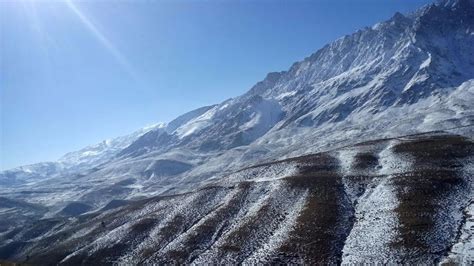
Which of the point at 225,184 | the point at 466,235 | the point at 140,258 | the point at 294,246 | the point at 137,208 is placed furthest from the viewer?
the point at 137,208

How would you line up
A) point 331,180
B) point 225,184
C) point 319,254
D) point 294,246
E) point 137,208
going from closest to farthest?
point 319,254 < point 294,246 < point 331,180 < point 225,184 < point 137,208

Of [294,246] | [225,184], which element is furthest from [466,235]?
[225,184]

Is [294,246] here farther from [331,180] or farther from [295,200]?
[331,180]

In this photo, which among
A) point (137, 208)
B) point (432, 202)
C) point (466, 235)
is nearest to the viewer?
point (466, 235)

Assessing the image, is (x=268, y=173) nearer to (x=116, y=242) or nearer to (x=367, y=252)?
(x=116, y=242)

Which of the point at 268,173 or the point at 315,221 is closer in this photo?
the point at 315,221

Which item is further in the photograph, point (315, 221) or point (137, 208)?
point (137, 208)

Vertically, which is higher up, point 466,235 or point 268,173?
point 268,173

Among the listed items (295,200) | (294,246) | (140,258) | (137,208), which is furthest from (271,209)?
(137,208)

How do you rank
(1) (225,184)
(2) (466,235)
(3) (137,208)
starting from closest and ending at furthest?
(2) (466,235) → (1) (225,184) → (3) (137,208)

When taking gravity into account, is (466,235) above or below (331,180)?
below
